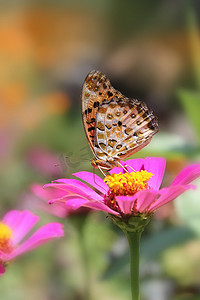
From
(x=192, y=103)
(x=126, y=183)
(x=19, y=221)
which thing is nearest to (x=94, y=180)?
(x=126, y=183)

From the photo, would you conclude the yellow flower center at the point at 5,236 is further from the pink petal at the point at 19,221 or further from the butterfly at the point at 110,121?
the butterfly at the point at 110,121

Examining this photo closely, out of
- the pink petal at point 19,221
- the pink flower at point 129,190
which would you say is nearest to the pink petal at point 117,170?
the pink flower at point 129,190

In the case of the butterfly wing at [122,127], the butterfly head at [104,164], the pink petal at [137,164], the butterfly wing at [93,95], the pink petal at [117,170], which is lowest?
the pink petal at [117,170]

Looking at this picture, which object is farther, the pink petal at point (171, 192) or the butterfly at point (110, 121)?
the butterfly at point (110, 121)

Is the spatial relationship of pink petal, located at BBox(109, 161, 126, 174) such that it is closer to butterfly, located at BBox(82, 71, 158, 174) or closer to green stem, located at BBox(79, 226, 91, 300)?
butterfly, located at BBox(82, 71, 158, 174)

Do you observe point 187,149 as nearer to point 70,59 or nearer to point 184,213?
point 184,213

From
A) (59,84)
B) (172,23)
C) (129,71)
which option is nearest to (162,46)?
(172,23)
